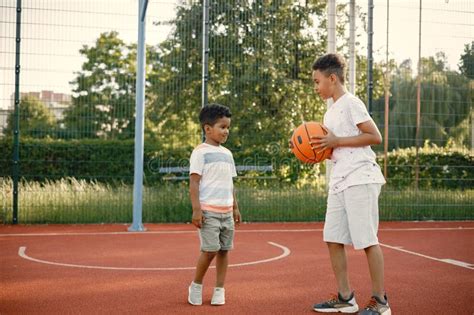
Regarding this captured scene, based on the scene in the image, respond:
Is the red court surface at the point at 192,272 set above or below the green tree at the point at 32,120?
below

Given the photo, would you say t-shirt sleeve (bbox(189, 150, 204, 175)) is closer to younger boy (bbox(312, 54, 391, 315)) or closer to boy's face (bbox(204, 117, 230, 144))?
boy's face (bbox(204, 117, 230, 144))

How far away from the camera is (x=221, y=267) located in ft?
14.4

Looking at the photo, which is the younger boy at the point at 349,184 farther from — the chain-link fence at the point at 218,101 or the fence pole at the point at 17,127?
the fence pole at the point at 17,127

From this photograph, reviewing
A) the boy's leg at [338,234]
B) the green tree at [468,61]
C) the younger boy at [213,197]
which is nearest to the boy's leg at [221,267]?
the younger boy at [213,197]

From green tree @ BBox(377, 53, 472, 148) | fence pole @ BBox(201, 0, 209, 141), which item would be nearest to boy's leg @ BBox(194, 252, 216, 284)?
fence pole @ BBox(201, 0, 209, 141)

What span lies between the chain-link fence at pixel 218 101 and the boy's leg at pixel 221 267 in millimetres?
5719

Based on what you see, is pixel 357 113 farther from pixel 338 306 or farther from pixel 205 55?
pixel 205 55

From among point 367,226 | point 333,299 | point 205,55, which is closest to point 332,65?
point 367,226

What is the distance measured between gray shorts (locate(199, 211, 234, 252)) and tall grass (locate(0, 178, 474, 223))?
577cm

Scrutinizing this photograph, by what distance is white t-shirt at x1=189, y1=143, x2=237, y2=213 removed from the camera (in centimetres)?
433

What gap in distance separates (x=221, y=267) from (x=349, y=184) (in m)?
1.06

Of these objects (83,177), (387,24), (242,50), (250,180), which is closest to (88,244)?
(83,177)

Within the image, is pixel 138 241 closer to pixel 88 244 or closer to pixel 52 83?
pixel 88 244

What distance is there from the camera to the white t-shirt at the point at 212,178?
4332 mm
